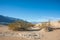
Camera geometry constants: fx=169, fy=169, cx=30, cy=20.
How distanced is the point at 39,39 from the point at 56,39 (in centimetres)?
135

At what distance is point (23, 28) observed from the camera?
22.0 metres

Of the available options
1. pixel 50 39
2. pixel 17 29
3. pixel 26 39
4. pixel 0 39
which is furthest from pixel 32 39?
pixel 17 29

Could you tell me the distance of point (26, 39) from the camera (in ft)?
44.3

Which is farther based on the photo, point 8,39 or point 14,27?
point 14,27

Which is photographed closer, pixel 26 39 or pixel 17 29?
pixel 26 39

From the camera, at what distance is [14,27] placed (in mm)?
21172

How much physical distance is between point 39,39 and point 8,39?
8.14 feet

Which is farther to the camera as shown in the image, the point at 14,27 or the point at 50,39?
the point at 14,27

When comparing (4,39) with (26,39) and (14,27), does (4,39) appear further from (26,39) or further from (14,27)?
(14,27)

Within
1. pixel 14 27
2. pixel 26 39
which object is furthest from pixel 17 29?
pixel 26 39

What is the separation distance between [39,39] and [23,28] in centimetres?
866

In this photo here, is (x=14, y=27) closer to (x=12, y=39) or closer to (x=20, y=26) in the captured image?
(x=20, y=26)

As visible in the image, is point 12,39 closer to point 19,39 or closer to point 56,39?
point 19,39

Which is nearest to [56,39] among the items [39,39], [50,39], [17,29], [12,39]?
[50,39]
